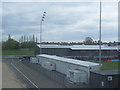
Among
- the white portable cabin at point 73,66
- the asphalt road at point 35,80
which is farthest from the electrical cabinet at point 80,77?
the asphalt road at point 35,80

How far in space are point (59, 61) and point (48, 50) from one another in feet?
112

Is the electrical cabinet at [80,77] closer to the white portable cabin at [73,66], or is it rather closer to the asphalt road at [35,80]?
the white portable cabin at [73,66]

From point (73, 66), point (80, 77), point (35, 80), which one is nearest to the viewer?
point (80, 77)

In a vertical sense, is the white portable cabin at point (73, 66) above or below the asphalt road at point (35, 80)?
above

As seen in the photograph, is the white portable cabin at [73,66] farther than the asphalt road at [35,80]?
No

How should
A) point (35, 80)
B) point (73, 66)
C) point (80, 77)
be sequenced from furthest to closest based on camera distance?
point (35, 80) < point (73, 66) < point (80, 77)

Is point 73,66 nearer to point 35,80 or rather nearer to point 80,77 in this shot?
point 80,77

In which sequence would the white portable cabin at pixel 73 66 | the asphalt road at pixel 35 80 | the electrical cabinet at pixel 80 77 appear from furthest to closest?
the asphalt road at pixel 35 80
the white portable cabin at pixel 73 66
the electrical cabinet at pixel 80 77

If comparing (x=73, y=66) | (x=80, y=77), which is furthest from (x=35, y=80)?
(x=80, y=77)

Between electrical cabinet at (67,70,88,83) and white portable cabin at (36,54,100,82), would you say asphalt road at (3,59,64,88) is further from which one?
white portable cabin at (36,54,100,82)

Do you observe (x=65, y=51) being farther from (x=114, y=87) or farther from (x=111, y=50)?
(x=114, y=87)

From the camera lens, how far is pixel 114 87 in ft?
72.4

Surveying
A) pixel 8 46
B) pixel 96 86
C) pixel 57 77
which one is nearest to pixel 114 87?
pixel 96 86

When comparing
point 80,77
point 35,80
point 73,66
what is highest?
point 73,66
